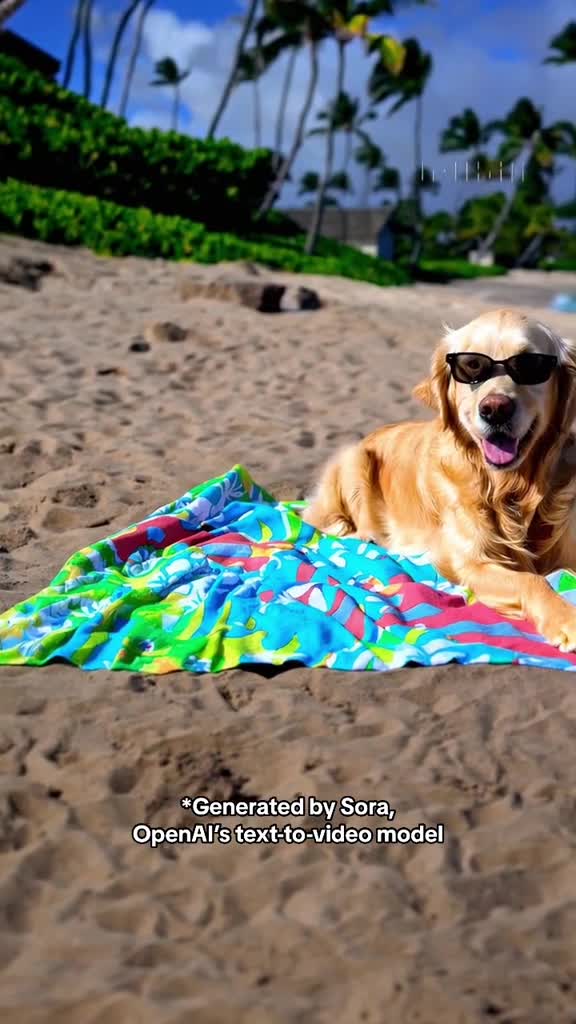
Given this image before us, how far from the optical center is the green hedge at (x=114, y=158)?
58.1ft

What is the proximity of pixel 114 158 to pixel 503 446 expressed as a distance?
17.5 meters

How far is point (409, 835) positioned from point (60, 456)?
Result: 430 centimetres

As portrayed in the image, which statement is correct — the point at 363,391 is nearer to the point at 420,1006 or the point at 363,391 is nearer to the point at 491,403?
the point at 491,403

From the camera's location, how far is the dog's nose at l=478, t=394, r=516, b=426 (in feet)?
12.0

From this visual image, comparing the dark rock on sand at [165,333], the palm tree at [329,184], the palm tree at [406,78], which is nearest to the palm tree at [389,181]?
the palm tree at [329,184]

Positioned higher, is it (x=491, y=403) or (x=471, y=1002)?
(x=491, y=403)

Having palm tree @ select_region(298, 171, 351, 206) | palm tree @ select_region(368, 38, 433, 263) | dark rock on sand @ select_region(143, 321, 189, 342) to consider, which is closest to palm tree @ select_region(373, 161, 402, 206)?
palm tree @ select_region(298, 171, 351, 206)

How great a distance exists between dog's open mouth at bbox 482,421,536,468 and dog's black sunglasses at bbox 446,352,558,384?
0.21m

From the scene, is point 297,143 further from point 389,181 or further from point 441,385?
point 389,181

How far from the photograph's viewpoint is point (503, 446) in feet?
12.4

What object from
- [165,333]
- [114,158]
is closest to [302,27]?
[114,158]

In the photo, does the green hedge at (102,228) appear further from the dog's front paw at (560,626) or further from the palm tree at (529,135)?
the palm tree at (529,135)

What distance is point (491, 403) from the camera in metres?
3.66

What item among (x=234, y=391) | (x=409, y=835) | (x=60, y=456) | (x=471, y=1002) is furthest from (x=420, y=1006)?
(x=234, y=391)
